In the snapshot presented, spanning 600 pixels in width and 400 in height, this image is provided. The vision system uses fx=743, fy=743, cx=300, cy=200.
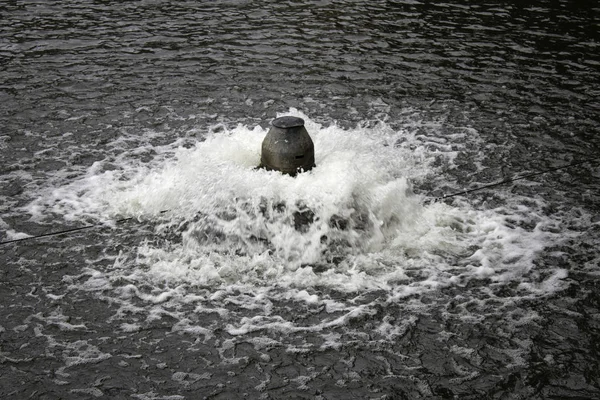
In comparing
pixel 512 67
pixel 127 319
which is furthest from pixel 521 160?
pixel 127 319

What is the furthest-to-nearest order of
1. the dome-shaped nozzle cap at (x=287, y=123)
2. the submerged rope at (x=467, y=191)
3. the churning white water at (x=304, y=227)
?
the dome-shaped nozzle cap at (x=287, y=123) → the submerged rope at (x=467, y=191) → the churning white water at (x=304, y=227)

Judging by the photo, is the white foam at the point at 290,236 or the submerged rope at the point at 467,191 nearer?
the white foam at the point at 290,236

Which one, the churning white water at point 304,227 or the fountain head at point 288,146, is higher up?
the fountain head at point 288,146

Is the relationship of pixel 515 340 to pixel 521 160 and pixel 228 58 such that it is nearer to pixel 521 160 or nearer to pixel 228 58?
pixel 521 160

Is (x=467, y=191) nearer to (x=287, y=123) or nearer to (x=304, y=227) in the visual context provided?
(x=304, y=227)

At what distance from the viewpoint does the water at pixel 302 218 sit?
26.6 ft

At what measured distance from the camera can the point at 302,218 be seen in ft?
34.0


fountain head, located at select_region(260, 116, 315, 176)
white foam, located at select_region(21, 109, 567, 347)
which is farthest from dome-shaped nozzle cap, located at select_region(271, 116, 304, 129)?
white foam, located at select_region(21, 109, 567, 347)

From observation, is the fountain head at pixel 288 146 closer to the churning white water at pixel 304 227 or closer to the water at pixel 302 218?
the churning white water at pixel 304 227

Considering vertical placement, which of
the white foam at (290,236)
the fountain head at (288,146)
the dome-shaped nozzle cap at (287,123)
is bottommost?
the white foam at (290,236)

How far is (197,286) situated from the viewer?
9.42 m

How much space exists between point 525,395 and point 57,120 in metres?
10.2

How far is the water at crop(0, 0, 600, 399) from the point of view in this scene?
26.6 ft

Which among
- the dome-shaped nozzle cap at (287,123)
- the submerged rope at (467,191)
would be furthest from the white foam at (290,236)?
the dome-shaped nozzle cap at (287,123)
